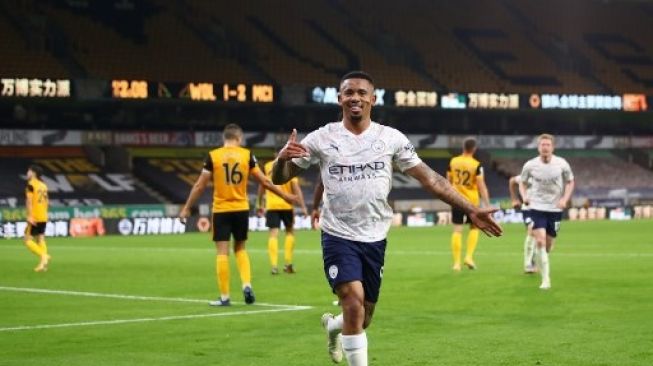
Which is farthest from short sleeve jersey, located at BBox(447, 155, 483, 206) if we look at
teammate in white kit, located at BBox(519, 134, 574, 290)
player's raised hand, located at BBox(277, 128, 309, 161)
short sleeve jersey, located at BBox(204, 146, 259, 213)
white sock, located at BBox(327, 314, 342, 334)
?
player's raised hand, located at BBox(277, 128, 309, 161)

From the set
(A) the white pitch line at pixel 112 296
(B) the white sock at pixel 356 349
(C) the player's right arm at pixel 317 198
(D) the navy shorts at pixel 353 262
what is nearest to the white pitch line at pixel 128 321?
(A) the white pitch line at pixel 112 296

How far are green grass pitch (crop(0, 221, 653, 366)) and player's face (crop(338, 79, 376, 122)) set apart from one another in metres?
2.76

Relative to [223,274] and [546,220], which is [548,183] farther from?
[223,274]

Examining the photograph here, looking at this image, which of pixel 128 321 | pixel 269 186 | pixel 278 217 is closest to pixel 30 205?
pixel 278 217

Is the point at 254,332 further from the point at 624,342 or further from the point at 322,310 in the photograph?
the point at 624,342

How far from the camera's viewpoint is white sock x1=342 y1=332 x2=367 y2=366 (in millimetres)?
9164

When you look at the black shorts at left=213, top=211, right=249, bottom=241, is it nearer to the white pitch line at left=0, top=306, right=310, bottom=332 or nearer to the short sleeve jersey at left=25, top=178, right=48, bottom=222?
the white pitch line at left=0, top=306, right=310, bottom=332

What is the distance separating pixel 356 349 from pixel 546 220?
11441mm

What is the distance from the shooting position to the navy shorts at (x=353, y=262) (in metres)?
9.47

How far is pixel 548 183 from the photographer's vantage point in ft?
66.1

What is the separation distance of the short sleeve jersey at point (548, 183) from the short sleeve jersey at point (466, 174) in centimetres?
357

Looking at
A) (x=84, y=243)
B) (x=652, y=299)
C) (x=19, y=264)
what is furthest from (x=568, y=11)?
(x=652, y=299)

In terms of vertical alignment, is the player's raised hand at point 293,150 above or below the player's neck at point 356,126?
below

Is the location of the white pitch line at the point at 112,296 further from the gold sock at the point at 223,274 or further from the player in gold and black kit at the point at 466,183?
the player in gold and black kit at the point at 466,183
